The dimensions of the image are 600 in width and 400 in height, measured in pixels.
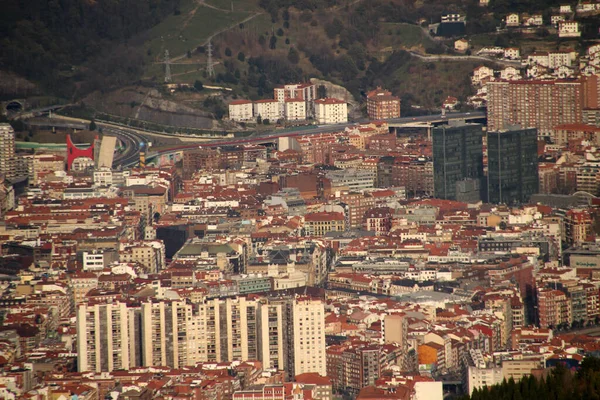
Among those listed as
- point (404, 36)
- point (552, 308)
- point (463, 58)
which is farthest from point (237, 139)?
point (552, 308)

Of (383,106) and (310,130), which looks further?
(383,106)

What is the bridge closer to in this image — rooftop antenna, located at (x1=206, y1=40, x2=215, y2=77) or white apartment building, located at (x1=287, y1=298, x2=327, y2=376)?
rooftop antenna, located at (x1=206, y1=40, x2=215, y2=77)

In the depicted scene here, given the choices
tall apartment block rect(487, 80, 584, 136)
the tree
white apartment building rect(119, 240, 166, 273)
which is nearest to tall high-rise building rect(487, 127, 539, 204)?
tall apartment block rect(487, 80, 584, 136)

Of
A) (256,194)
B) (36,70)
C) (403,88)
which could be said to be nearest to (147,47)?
(36,70)

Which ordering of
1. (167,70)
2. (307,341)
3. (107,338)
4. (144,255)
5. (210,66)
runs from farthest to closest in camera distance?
(210,66)
(167,70)
(144,255)
(107,338)
(307,341)

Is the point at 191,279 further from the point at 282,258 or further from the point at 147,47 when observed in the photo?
the point at 147,47

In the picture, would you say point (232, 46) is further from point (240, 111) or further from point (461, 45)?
point (461, 45)
